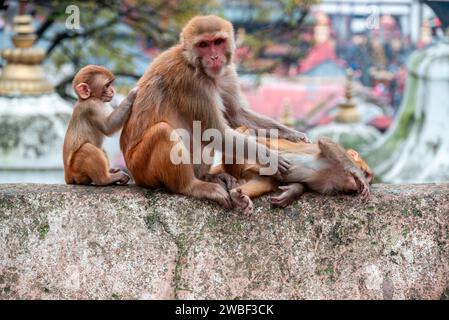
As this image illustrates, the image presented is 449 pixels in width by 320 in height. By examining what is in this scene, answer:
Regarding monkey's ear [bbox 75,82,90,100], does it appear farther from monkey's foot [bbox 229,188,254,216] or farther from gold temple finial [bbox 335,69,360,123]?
gold temple finial [bbox 335,69,360,123]

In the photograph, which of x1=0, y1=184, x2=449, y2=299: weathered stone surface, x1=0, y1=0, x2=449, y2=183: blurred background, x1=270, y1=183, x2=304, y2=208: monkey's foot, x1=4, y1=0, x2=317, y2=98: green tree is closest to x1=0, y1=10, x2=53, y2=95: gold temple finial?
x1=0, y1=0, x2=449, y2=183: blurred background

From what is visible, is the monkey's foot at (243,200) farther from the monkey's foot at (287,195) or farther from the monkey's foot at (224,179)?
the monkey's foot at (224,179)

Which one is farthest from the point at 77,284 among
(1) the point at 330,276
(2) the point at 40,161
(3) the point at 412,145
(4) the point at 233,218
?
(3) the point at 412,145

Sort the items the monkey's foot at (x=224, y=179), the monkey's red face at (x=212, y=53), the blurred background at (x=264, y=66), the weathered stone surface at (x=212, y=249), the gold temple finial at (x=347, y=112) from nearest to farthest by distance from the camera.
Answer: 1. the weathered stone surface at (x=212, y=249)
2. the monkey's red face at (x=212, y=53)
3. the monkey's foot at (x=224, y=179)
4. the blurred background at (x=264, y=66)
5. the gold temple finial at (x=347, y=112)

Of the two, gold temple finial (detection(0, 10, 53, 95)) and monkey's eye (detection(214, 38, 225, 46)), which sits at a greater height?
monkey's eye (detection(214, 38, 225, 46))

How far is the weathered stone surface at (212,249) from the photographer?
14.6 feet

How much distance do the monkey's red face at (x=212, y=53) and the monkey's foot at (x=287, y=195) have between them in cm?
61

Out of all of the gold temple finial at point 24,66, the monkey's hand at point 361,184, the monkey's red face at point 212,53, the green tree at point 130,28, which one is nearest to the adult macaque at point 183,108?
the monkey's red face at point 212,53

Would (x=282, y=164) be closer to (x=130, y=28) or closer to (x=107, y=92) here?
(x=107, y=92)

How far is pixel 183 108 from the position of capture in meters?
4.81

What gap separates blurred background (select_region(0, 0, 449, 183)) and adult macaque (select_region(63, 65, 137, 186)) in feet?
8.13

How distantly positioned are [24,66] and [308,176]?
5143 mm

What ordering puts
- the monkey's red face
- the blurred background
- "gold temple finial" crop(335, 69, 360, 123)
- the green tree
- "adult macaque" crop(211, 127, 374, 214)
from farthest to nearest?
"gold temple finial" crop(335, 69, 360, 123), the green tree, the blurred background, the monkey's red face, "adult macaque" crop(211, 127, 374, 214)

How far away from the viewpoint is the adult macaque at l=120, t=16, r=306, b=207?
182 inches
